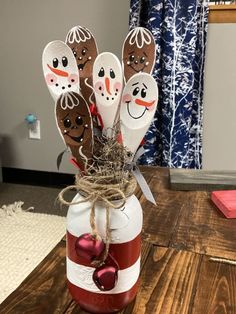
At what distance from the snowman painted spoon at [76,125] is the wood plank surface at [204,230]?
344 millimetres

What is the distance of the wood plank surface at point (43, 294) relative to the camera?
1.85ft

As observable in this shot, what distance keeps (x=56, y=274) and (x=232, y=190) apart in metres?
0.57

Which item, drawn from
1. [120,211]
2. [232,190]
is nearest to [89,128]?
[120,211]

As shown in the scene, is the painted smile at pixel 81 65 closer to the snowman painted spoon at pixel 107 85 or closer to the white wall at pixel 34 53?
the snowman painted spoon at pixel 107 85

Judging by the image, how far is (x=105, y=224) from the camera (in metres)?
0.51

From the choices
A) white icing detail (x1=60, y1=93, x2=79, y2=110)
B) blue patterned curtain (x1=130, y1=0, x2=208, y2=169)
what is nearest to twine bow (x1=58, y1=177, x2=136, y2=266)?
white icing detail (x1=60, y1=93, x2=79, y2=110)

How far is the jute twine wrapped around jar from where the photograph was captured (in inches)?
19.7

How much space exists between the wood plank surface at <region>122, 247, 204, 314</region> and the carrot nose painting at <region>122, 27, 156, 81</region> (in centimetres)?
35

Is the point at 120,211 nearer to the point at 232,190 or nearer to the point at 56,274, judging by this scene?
the point at 56,274

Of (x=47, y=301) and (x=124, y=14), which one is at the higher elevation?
(x=124, y=14)

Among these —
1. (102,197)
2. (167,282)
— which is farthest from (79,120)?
(167,282)

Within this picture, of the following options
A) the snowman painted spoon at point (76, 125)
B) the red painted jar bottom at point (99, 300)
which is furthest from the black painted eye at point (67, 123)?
the red painted jar bottom at point (99, 300)

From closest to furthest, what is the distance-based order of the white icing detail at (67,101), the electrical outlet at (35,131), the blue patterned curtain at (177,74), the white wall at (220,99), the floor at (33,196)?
the white icing detail at (67,101)
the blue patterned curtain at (177,74)
the white wall at (220,99)
the floor at (33,196)
the electrical outlet at (35,131)

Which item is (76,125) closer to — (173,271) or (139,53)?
(139,53)
